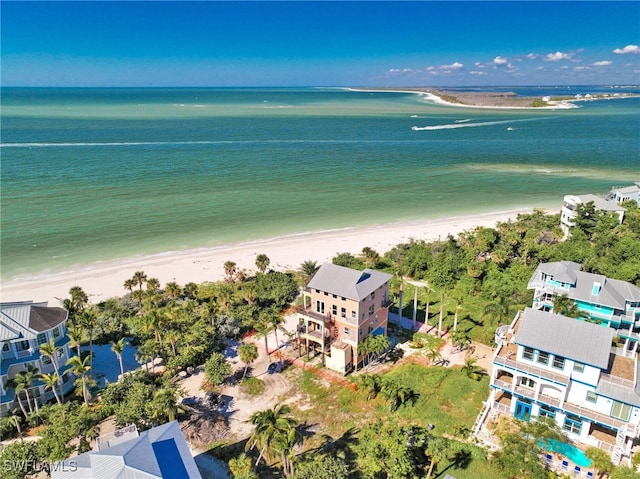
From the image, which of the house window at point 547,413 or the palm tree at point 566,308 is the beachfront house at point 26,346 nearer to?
the house window at point 547,413

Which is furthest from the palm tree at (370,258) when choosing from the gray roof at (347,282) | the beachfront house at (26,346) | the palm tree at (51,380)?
the palm tree at (51,380)

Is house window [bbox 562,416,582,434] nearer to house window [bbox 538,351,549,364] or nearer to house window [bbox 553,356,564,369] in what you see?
house window [bbox 553,356,564,369]

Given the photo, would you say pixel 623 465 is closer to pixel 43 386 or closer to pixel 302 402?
pixel 302 402

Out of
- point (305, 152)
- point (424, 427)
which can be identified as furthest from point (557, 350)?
point (305, 152)

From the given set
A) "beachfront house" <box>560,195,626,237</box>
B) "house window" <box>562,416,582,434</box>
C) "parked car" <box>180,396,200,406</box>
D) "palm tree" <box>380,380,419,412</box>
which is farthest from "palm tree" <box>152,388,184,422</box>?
"beachfront house" <box>560,195,626,237</box>

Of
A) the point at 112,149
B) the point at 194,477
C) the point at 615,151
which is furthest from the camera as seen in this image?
the point at 615,151

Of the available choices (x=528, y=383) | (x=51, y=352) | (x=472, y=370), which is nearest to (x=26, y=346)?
(x=51, y=352)

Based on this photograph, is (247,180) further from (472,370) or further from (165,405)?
(165,405)
